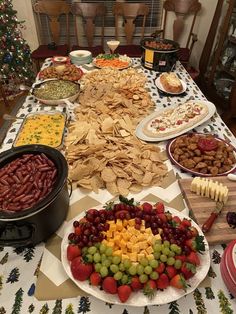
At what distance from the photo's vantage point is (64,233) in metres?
0.98

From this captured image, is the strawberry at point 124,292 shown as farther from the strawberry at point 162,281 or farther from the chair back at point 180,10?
the chair back at point 180,10

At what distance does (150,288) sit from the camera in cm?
75

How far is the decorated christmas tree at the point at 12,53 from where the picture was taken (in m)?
3.35

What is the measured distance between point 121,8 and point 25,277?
143 inches

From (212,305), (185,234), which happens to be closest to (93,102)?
(185,234)

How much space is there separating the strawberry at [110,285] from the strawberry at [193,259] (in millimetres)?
234

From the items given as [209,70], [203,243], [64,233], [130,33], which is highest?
[203,243]

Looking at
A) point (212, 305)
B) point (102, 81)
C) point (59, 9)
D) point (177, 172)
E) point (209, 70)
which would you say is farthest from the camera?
point (209, 70)

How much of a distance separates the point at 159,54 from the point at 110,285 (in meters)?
1.95

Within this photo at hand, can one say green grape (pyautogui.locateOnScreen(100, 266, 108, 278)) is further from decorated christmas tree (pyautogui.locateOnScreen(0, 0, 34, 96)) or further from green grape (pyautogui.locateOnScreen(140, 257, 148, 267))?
decorated christmas tree (pyautogui.locateOnScreen(0, 0, 34, 96))

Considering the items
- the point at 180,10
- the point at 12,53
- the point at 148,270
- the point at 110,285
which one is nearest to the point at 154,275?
the point at 148,270

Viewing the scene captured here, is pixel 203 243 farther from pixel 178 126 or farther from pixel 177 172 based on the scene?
pixel 178 126

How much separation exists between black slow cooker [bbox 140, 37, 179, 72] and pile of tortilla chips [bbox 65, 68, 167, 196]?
16.9 inches

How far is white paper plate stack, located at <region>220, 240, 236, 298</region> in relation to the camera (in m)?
0.79
